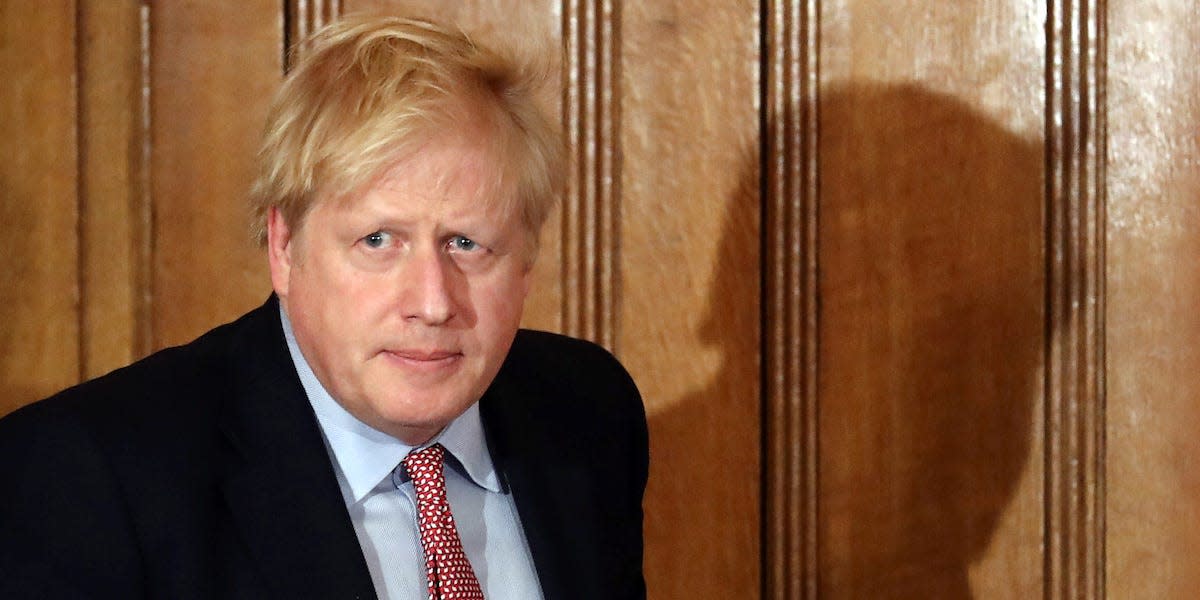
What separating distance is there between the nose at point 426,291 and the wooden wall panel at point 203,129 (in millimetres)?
811

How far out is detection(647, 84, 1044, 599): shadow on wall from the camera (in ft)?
7.32

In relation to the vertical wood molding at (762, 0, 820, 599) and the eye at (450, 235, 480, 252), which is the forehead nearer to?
the eye at (450, 235, 480, 252)

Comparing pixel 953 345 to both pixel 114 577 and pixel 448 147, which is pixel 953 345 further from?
pixel 114 577

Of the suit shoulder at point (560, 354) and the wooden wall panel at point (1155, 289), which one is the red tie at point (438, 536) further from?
the wooden wall panel at point (1155, 289)

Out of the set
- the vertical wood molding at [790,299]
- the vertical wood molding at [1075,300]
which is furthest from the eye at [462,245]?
the vertical wood molding at [1075,300]

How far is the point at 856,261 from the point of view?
2242mm

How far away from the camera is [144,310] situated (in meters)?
2.18

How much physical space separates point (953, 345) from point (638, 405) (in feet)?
1.89

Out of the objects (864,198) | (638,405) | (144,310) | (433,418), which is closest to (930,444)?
(864,198)

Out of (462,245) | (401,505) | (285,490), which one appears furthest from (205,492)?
(462,245)

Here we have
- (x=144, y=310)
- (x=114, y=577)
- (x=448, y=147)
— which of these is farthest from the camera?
(x=144, y=310)

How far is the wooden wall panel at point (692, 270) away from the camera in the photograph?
221 centimetres

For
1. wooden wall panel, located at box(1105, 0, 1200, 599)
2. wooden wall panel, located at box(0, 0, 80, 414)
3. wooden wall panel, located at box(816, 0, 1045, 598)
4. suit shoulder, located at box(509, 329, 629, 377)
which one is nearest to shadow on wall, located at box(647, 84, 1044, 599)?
wooden wall panel, located at box(816, 0, 1045, 598)

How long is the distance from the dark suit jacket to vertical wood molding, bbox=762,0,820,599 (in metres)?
0.60
